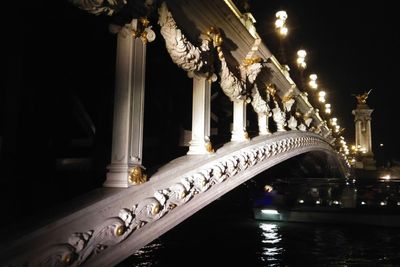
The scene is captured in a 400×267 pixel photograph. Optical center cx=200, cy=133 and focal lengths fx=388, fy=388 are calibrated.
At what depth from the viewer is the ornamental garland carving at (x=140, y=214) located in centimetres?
246

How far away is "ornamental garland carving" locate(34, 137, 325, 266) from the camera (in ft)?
8.06

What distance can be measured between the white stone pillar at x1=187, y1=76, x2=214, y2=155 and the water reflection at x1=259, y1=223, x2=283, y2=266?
4647 millimetres

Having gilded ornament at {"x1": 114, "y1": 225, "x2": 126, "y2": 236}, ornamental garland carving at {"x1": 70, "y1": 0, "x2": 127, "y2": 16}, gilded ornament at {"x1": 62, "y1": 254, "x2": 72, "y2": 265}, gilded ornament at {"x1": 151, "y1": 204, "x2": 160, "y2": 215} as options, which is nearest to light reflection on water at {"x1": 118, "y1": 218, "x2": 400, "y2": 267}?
gilded ornament at {"x1": 151, "y1": 204, "x2": 160, "y2": 215}

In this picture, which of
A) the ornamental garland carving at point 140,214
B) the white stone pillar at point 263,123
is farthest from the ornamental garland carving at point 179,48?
the white stone pillar at point 263,123

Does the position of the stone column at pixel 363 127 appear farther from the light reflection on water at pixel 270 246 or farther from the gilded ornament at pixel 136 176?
the gilded ornament at pixel 136 176

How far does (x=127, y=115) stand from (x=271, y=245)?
792 centimetres

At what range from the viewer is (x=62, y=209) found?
8.74 feet

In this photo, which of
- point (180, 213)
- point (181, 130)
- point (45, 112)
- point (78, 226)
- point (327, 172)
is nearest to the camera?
point (78, 226)

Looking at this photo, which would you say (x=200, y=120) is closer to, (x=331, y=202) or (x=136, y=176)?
(x=136, y=176)

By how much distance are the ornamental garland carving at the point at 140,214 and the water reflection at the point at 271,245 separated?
3973 mm

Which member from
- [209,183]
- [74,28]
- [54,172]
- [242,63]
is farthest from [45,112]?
[242,63]

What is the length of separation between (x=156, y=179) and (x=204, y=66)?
146 cm

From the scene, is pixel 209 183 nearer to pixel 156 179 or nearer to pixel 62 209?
pixel 156 179

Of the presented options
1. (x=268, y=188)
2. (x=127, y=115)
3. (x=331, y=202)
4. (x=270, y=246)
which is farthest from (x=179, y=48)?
(x=331, y=202)
